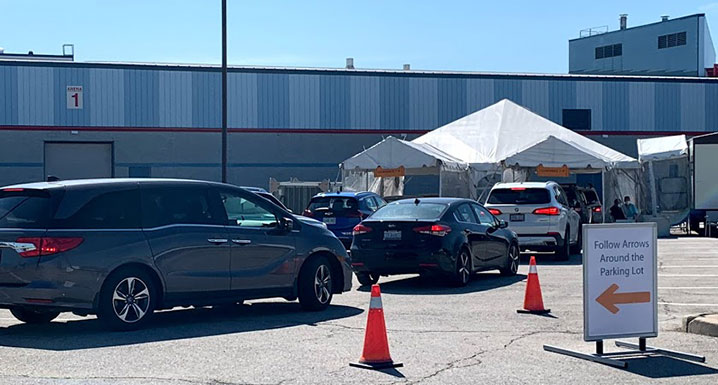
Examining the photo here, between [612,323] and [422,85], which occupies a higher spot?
[422,85]

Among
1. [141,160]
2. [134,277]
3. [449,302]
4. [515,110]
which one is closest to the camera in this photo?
[134,277]

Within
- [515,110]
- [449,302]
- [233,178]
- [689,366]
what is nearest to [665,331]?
[689,366]

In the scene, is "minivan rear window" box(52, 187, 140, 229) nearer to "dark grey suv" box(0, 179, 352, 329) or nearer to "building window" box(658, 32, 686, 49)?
"dark grey suv" box(0, 179, 352, 329)

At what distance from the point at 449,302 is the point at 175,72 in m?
33.0

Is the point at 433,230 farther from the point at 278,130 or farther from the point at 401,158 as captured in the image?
the point at 278,130

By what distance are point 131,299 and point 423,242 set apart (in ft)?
19.9

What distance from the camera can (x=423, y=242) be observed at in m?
16.0

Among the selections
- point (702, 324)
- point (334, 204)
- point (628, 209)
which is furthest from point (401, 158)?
point (702, 324)

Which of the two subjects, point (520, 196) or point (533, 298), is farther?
point (520, 196)

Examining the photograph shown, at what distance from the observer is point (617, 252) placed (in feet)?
31.1

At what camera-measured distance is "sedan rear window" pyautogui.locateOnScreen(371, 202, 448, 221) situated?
16438mm

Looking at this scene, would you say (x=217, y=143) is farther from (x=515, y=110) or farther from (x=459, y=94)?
(x=515, y=110)

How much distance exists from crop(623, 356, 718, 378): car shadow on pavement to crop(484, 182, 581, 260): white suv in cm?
1237

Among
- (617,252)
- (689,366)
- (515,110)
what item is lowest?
(689,366)
